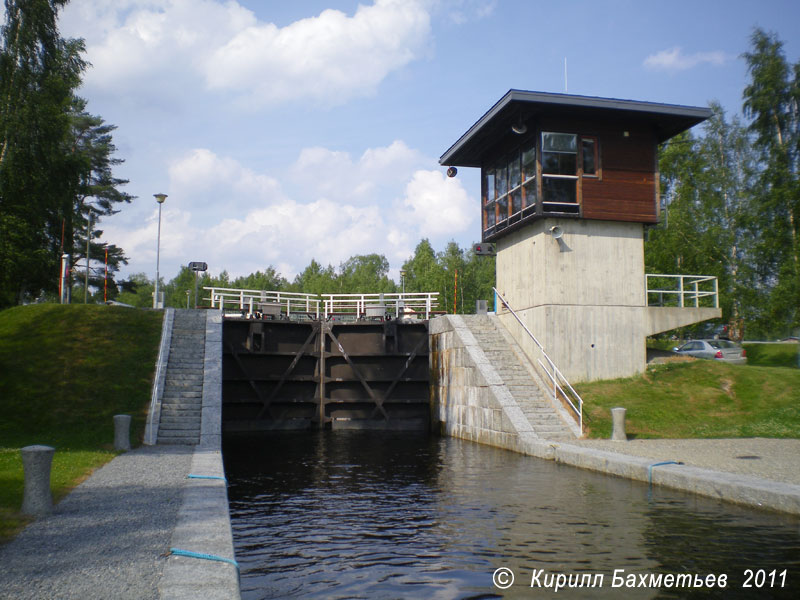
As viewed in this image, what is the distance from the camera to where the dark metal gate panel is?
24.0 m

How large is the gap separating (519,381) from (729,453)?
23.4 ft

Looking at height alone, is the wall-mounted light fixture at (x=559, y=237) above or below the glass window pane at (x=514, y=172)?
below

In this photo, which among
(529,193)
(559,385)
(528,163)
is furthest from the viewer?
(528,163)

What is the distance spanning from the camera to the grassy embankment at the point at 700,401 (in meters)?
16.1

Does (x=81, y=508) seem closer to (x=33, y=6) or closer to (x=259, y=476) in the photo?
(x=259, y=476)

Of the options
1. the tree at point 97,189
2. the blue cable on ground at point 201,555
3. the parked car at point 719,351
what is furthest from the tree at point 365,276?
the blue cable on ground at point 201,555

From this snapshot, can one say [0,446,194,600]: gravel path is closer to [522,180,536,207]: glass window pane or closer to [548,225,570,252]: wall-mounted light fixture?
[548,225,570,252]: wall-mounted light fixture

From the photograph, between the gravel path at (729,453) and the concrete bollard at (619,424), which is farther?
the concrete bollard at (619,424)

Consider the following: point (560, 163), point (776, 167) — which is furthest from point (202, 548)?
point (776, 167)

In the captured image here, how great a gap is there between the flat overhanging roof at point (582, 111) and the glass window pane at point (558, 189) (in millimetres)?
2119

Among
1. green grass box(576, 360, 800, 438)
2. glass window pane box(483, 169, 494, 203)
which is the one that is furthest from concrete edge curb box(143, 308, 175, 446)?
glass window pane box(483, 169, 494, 203)

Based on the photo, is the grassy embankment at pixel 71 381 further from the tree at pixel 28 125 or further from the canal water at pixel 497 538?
the canal water at pixel 497 538

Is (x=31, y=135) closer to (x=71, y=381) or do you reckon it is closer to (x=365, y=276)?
(x=71, y=381)

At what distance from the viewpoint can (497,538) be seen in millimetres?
8094
